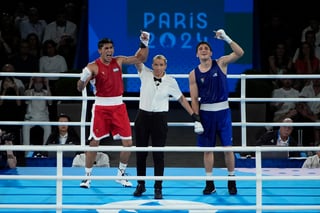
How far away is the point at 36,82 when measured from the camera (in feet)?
34.4

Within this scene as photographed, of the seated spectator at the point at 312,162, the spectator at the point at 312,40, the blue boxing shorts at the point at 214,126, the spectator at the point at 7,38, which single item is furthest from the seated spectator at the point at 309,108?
the spectator at the point at 7,38

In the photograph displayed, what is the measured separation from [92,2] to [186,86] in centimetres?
201

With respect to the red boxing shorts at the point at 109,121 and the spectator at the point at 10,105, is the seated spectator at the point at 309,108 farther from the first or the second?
the red boxing shorts at the point at 109,121

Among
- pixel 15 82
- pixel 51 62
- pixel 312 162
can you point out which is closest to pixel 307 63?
pixel 312 162

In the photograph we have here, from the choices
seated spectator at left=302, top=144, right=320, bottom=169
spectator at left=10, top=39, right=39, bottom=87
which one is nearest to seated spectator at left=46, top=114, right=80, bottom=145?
spectator at left=10, top=39, right=39, bottom=87

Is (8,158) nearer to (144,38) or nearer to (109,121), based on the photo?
(109,121)

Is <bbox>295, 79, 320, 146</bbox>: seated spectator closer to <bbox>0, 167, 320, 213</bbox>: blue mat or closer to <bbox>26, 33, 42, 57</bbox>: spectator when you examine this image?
<bbox>0, 167, 320, 213</bbox>: blue mat

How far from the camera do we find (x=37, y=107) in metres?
10.8

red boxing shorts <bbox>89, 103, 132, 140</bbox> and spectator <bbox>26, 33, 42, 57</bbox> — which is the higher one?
spectator <bbox>26, 33, 42, 57</bbox>

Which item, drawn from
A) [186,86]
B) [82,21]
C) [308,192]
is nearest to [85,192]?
[308,192]

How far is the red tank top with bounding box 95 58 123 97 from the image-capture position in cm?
721

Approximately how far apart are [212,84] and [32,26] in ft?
19.9

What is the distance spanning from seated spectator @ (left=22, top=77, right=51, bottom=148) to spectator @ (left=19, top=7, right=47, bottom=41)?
1.98 m

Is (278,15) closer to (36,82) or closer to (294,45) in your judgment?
(294,45)
